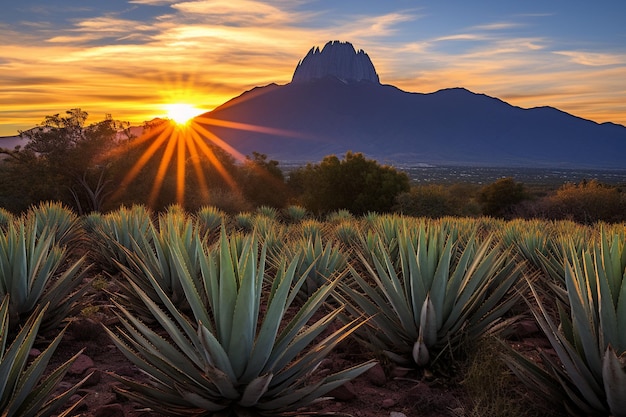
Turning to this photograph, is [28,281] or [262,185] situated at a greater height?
[28,281]

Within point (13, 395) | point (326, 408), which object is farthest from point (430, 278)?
point (13, 395)

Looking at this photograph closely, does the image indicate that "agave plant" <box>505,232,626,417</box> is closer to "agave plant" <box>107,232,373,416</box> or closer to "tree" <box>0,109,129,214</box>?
"agave plant" <box>107,232,373,416</box>

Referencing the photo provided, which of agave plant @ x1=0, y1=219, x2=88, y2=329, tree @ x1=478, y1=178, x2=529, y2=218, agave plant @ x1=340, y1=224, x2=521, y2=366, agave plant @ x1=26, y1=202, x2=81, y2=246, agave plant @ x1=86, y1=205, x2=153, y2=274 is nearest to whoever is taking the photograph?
agave plant @ x1=340, y1=224, x2=521, y2=366

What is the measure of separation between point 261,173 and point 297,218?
1015 inches

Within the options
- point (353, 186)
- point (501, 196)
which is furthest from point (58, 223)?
point (501, 196)

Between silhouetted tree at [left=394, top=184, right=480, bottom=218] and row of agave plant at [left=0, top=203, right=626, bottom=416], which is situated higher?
row of agave plant at [left=0, top=203, right=626, bottom=416]

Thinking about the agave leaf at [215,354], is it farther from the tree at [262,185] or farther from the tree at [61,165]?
the tree at [262,185]

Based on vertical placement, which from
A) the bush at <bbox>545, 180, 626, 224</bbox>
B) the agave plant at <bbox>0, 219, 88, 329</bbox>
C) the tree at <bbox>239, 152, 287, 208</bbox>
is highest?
the agave plant at <bbox>0, 219, 88, 329</bbox>

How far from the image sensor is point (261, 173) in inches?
1762

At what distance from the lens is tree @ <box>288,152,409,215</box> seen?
3834 cm

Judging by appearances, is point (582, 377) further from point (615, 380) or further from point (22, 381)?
point (22, 381)

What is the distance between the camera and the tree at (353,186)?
3834cm

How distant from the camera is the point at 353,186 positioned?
40125mm

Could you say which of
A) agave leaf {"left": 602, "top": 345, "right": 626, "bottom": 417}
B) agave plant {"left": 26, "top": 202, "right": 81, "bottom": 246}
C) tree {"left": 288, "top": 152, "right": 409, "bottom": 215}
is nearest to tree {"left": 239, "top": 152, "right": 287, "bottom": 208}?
tree {"left": 288, "top": 152, "right": 409, "bottom": 215}
